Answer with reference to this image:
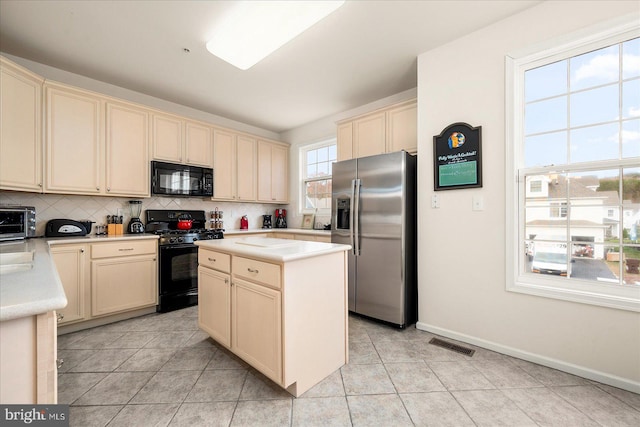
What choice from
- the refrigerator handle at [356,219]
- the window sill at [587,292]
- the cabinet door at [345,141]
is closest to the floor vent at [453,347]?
the window sill at [587,292]

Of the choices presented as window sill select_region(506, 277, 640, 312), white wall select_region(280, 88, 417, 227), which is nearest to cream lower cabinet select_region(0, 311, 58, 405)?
window sill select_region(506, 277, 640, 312)

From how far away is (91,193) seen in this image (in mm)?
2857

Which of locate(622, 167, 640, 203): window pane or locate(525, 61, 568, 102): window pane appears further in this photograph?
locate(525, 61, 568, 102): window pane

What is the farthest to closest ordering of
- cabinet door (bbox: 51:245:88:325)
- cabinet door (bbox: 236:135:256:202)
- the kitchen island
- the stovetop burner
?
cabinet door (bbox: 236:135:256:202)
the stovetop burner
cabinet door (bbox: 51:245:88:325)
the kitchen island

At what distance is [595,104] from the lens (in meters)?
1.87

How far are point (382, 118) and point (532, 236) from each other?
1962 millimetres

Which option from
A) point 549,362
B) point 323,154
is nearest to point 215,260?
point 549,362

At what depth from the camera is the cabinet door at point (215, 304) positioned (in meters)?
1.98

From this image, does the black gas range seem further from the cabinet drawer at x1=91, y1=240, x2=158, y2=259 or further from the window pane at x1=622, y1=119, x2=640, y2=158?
the window pane at x1=622, y1=119, x2=640, y2=158

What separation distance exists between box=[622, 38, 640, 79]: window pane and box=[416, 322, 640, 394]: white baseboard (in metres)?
1.97

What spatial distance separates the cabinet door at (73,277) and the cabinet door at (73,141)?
25.6 inches

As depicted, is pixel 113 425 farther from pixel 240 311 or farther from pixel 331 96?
pixel 331 96

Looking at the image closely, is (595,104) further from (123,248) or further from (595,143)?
(123,248)

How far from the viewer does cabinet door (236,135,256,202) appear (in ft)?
13.7
